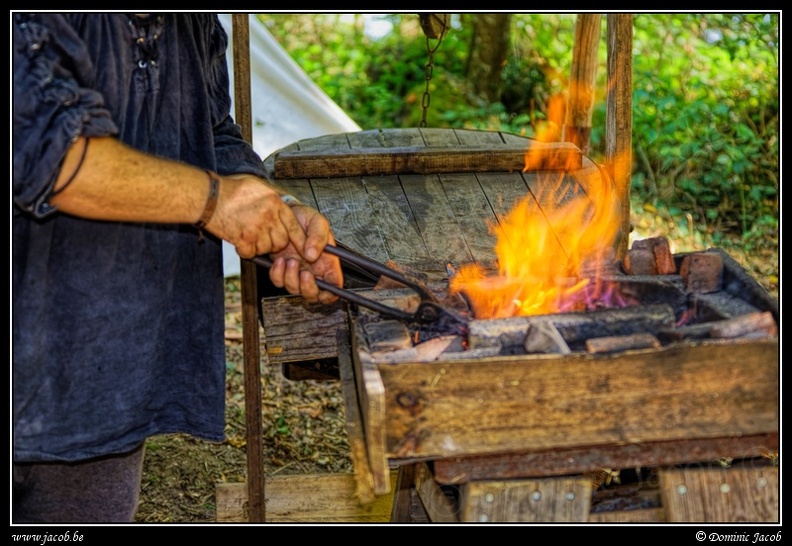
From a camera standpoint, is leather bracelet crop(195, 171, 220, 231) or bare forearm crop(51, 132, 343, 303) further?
leather bracelet crop(195, 171, 220, 231)

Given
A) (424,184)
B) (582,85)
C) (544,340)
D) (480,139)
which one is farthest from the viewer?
(582,85)

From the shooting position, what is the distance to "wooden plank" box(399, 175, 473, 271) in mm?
2752

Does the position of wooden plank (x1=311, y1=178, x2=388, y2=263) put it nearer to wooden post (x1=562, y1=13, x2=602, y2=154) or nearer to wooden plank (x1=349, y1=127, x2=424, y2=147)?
wooden plank (x1=349, y1=127, x2=424, y2=147)

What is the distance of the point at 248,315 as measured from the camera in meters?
3.13

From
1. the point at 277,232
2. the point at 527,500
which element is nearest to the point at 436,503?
the point at 527,500

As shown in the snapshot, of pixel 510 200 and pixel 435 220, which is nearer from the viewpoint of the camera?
pixel 435 220

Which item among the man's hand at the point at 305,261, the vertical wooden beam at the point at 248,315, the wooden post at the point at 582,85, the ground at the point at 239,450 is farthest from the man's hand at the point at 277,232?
the wooden post at the point at 582,85

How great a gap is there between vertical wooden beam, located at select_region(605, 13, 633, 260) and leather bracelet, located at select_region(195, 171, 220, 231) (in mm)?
1610

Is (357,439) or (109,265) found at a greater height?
(109,265)

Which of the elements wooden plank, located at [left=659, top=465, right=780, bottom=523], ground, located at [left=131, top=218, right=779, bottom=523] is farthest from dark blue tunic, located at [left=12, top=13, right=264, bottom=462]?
ground, located at [left=131, top=218, right=779, bottom=523]

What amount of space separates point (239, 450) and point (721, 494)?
263cm

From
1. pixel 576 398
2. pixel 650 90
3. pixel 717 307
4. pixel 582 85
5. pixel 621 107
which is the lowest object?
pixel 576 398

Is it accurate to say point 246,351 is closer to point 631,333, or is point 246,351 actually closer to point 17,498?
point 17,498

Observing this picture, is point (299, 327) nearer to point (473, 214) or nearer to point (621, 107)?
point (473, 214)
